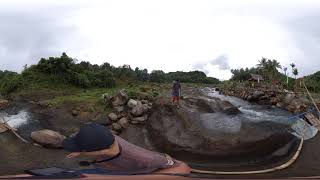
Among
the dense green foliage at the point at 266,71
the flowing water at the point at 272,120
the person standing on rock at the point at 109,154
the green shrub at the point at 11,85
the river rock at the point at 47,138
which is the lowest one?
the river rock at the point at 47,138

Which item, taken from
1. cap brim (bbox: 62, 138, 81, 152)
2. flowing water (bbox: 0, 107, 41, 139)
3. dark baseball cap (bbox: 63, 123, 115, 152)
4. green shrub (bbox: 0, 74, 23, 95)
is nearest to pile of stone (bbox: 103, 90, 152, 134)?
flowing water (bbox: 0, 107, 41, 139)

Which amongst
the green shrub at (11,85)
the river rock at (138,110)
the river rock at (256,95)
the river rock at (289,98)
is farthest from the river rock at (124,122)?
the river rock at (256,95)

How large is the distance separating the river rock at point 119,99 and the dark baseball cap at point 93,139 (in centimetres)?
1402

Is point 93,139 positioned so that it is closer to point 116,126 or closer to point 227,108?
point 116,126

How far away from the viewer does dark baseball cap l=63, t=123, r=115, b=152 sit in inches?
133

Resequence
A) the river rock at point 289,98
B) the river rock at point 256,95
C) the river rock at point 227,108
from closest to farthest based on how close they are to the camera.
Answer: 1. the river rock at point 227,108
2. the river rock at point 289,98
3. the river rock at point 256,95

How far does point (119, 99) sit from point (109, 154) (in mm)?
14244

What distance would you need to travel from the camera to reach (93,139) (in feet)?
11.1

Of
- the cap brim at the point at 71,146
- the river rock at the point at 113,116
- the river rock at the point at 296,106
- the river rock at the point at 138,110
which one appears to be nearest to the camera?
the cap brim at the point at 71,146

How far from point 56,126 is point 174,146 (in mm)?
4564

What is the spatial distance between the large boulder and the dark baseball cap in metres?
10.8

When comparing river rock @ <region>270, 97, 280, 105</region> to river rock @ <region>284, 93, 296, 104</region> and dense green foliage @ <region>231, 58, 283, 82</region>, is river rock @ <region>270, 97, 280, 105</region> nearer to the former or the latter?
river rock @ <region>284, 93, 296, 104</region>

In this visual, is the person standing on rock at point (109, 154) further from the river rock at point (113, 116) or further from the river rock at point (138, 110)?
the river rock at point (138, 110)

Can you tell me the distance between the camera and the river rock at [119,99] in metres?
17.5
